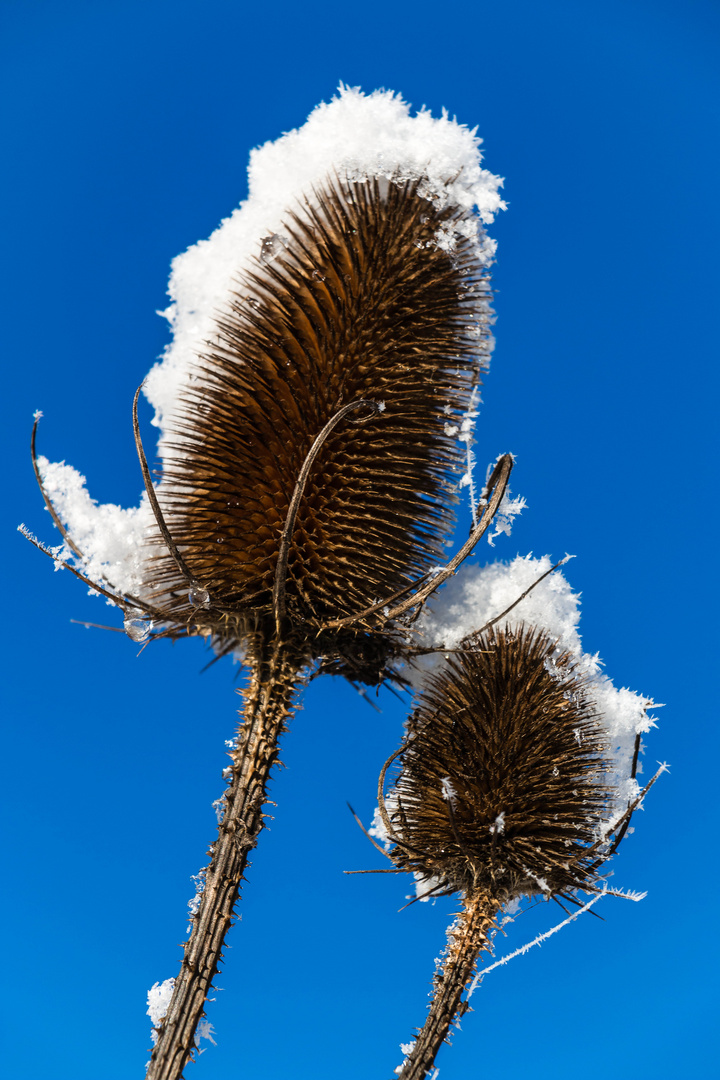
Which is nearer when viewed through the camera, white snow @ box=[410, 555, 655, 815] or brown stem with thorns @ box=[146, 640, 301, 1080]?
brown stem with thorns @ box=[146, 640, 301, 1080]

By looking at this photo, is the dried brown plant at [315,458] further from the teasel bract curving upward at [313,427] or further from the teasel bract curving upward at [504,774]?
the teasel bract curving upward at [504,774]

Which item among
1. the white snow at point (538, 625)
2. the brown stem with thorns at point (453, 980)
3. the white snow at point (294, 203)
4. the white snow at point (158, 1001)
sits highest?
the white snow at point (294, 203)

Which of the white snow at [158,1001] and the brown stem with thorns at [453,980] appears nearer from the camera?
the white snow at [158,1001]

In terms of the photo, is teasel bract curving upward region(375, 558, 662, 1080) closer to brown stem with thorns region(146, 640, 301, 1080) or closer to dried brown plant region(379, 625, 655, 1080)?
dried brown plant region(379, 625, 655, 1080)

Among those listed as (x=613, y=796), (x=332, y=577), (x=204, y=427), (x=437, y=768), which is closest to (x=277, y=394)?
Answer: (x=204, y=427)

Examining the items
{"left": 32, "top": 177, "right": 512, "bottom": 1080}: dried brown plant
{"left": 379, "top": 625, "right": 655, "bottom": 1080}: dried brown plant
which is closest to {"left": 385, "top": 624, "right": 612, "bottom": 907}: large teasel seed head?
{"left": 379, "top": 625, "right": 655, "bottom": 1080}: dried brown plant

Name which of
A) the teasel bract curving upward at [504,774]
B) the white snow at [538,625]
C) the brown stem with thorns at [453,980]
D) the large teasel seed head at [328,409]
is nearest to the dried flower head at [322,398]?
the large teasel seed head at [328,409]

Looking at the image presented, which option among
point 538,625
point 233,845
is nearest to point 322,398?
point 538,625

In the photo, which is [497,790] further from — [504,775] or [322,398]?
[322,398]
